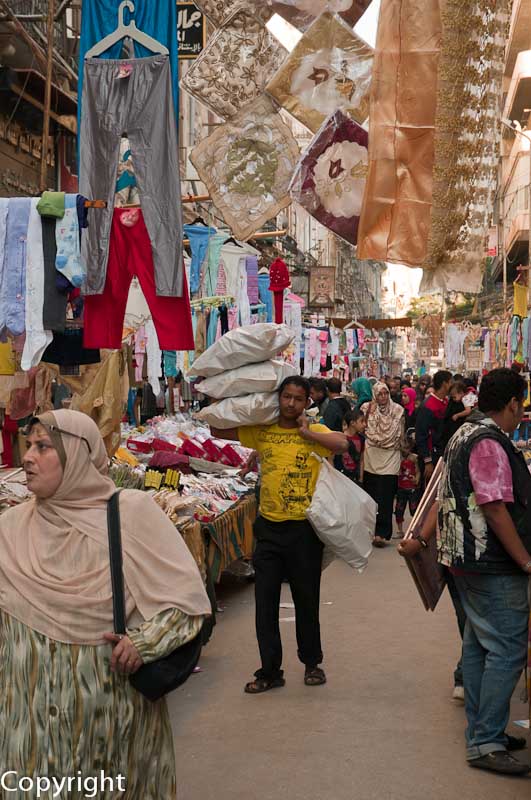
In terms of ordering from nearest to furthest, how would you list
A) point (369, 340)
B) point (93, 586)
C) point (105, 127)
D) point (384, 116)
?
point (93, 586) → point (384, 116) → point (105, 127) → point (369, 340)

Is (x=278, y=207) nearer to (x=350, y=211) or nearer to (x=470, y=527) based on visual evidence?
(x=350, y=211)

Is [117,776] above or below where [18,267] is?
below

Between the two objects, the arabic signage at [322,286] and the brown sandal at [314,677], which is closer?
the brown sandal at [314,677]

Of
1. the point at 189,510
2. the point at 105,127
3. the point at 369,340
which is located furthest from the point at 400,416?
the point at 369,340

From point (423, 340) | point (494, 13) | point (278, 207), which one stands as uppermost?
point (494, 13)

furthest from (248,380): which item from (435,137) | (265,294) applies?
(265,294)

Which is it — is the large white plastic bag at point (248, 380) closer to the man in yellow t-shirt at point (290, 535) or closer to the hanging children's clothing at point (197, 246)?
the man in yellow t-shirt at point (290, 535)

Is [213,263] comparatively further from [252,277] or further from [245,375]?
[245,375]

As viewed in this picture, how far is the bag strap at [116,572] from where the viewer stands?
2984mm

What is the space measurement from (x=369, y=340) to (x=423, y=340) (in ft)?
61.6

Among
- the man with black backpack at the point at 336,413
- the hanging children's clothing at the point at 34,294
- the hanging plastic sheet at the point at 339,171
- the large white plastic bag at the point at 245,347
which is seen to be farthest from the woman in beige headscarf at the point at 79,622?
the man with black backpack at the point at 336,413

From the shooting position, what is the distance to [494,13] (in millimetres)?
5316

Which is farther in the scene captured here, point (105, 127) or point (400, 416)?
point (400, 416)

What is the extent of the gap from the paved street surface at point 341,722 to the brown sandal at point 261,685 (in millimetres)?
51
